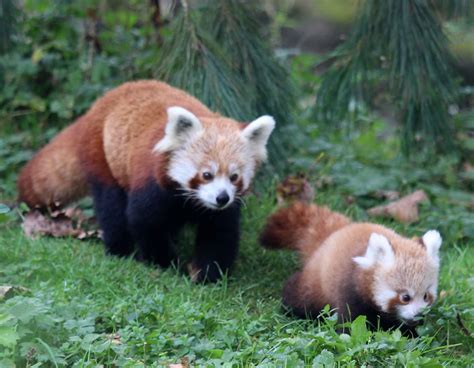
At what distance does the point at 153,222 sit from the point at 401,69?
1934 millimetres

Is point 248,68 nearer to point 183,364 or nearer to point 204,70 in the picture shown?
point 204,70

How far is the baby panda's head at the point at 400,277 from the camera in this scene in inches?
156

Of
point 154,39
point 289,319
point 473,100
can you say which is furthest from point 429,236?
point 154,39

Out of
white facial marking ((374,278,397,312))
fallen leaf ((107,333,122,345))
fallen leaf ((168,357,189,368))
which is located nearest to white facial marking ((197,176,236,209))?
white facial marking ((374,278,397,312))

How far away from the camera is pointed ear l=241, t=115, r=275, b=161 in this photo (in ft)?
15.5

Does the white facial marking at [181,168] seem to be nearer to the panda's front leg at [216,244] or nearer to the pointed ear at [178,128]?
the pointed ear at [178,128]

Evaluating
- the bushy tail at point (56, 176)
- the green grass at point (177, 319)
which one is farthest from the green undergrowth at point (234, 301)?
the bushy tail at point (56, 176)

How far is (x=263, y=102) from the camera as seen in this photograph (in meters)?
5.74

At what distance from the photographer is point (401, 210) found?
229 inches

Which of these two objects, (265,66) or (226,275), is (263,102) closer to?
(265,66)

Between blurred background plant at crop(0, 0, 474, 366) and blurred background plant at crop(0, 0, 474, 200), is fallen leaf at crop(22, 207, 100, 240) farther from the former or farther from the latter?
blurred background plant at crop(0, 0, 474, 200)

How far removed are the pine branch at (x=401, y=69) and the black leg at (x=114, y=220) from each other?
165cm

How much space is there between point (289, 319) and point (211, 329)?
61 cm

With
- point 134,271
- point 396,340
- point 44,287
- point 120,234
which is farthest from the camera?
point 120,234
